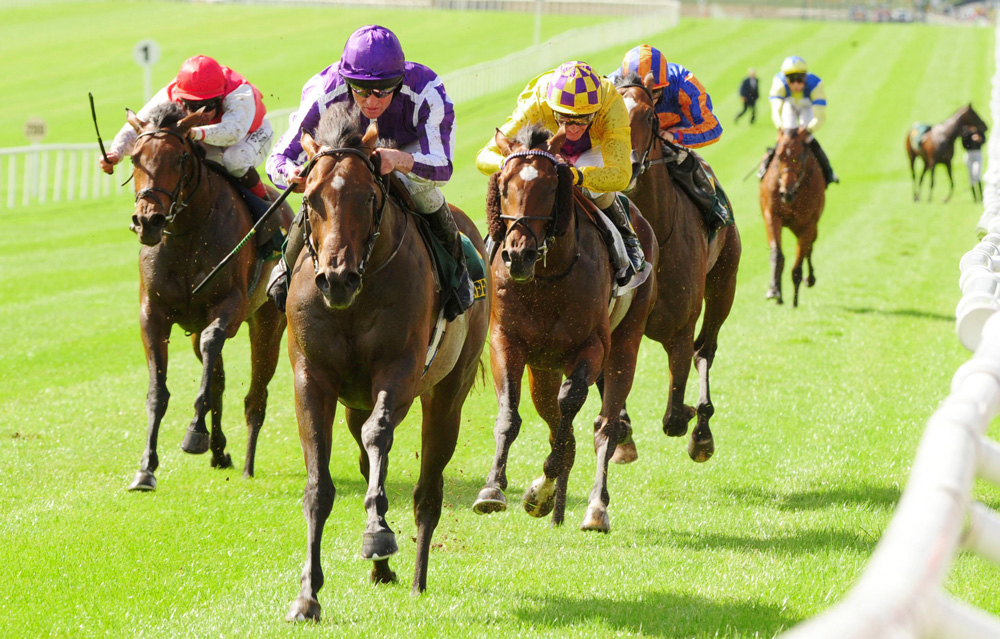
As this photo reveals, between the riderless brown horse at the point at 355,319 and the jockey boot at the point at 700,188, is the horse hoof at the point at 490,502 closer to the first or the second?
the riderless brown horse at the point at 355,319

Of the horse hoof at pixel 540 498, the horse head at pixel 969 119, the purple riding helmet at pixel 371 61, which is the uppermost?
the purple riding helmet at pixel 371 61

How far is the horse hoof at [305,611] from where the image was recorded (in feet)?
14.5

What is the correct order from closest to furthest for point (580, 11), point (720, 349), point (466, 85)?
1. point (720, 349)
2. point (466, 85)
3. point (580, 11)

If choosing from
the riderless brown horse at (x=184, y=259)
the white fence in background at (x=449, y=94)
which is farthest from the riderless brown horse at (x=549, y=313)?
the white fence in background at (x=449, y=94)

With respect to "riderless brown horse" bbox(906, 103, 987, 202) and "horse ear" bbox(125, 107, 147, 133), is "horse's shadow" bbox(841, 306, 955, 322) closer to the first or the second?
"horse ear" bbox(125, 107, 147, 133)

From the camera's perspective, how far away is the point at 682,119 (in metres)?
7.93

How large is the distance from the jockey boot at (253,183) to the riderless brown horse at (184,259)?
7.6 inches

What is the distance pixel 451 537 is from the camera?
598 centimetres

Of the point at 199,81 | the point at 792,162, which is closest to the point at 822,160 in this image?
the point at 792,162

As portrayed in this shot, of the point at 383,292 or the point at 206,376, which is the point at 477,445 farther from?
the point at 383,292

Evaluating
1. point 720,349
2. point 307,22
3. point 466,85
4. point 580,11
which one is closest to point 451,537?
point 720,349

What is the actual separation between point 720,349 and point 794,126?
3632mm

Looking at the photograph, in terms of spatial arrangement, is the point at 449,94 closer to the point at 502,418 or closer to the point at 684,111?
the point at 684,111

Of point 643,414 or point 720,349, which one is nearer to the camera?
point 643,414
